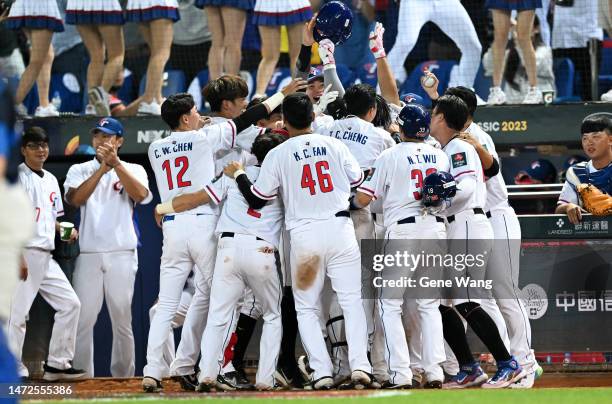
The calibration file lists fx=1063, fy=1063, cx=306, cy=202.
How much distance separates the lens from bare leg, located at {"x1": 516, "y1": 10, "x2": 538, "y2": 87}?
999 centimetres

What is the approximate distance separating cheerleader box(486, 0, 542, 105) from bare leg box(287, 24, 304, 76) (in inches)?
71.6

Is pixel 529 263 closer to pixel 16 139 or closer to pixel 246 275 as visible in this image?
pixel 246 275

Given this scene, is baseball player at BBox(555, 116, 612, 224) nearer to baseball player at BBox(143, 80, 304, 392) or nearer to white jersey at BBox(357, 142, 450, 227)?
white jersey at BBox(357, 142, 450, 227)

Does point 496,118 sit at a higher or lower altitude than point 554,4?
lower

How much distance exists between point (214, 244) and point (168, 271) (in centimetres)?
37

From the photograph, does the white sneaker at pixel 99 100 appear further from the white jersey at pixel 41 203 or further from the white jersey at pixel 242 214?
the white jersey at pixel 242 214

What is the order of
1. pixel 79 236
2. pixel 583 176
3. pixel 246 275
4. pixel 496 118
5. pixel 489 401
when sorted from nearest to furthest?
pixel 489 401, pixel 246 275, pixel 583 176, pixel 79 236, pixel 496 118

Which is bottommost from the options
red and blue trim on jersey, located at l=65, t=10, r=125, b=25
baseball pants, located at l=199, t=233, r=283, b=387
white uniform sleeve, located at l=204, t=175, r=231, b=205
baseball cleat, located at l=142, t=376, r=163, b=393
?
baseball cleat, located at l=142, t=376, r=163, b=393

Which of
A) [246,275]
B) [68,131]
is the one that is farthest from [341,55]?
[246,275]

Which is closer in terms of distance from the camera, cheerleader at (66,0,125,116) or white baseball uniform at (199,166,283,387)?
white baseball uniform at (199,166,283,387)

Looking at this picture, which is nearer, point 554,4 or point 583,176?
point 583,176

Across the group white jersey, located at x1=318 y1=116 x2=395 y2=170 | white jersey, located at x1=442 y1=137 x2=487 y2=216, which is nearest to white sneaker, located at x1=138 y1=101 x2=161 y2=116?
white jersey, located at x1=318 y1=116 x2=395 y2=170

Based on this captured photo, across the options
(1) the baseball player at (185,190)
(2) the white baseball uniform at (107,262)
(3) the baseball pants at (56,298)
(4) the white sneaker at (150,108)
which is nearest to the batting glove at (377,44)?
(1) the baseball player at (185,190)

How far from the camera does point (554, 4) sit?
10.5 m
